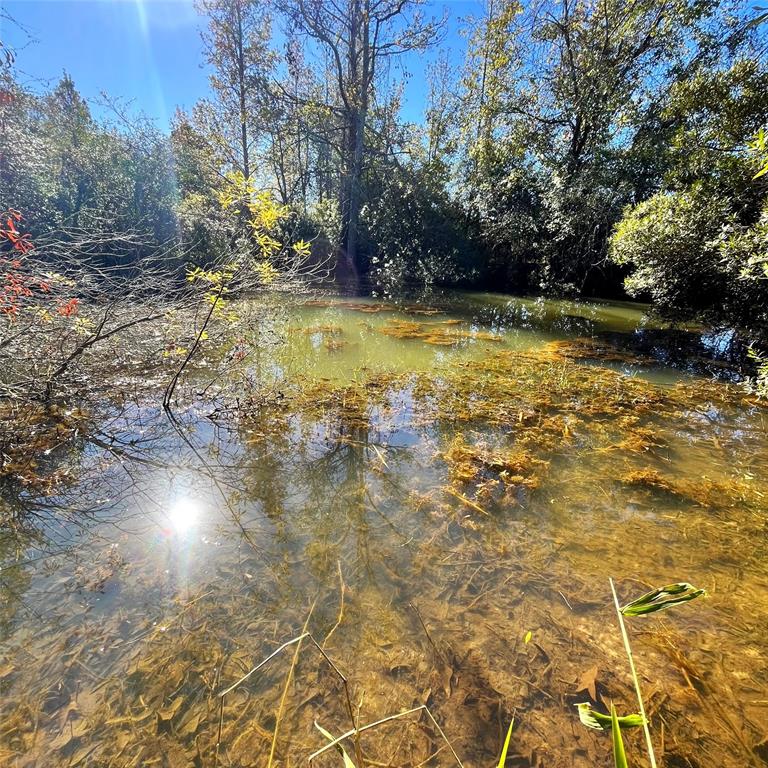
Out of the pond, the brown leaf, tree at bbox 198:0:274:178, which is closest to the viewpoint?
the pond

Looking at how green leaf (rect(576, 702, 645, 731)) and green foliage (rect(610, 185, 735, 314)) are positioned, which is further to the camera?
green foliage (rect(610, 185, 735, 314))

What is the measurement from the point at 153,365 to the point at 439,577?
4.46m

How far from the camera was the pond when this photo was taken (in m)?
1.44

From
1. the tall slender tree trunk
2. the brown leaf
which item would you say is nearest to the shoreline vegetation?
the brown leaf

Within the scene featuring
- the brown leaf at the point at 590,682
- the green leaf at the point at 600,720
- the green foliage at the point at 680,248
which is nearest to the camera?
the green leaf at the point at 600,720

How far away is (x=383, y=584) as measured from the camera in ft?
6.67

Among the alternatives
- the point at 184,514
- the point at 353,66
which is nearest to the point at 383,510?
the point at 184,514

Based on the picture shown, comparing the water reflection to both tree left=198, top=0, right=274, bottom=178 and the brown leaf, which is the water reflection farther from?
tree left=198, top=0, right=274, bottom=178

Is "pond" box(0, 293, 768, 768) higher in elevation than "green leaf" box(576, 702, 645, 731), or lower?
lower

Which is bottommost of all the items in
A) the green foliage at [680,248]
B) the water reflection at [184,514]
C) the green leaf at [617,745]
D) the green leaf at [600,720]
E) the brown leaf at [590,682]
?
the brown leaf at [590,682]

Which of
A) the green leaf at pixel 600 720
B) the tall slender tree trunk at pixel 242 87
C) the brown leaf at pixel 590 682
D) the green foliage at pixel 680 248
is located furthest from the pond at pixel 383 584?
the tall slender tree trunk at pixel 242 87

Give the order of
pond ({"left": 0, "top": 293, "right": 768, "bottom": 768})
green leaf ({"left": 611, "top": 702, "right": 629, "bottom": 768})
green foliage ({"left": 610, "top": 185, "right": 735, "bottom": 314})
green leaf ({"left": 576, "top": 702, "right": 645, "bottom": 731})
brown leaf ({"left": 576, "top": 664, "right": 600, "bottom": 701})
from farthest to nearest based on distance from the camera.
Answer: green foliage ({"left": 610, "top": 185, "right": 735, "bottom": 314})
brown leaf ({"left": 576, "top": 664, "right": 600, "bottom": 701})
pond ({"left": 0, "top": 293, "right": 768, "bottom": 768})
green leaf ({"left": 576, "top": 702, "right": 645, "bottom": 731})
green leaf ({"left": 611, "top": 702, "right": 629, "bottom": 768})

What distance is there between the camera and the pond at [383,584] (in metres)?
1.44

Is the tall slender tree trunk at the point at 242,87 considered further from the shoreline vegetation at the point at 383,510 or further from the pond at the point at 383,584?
the pond at the point at 383,584
